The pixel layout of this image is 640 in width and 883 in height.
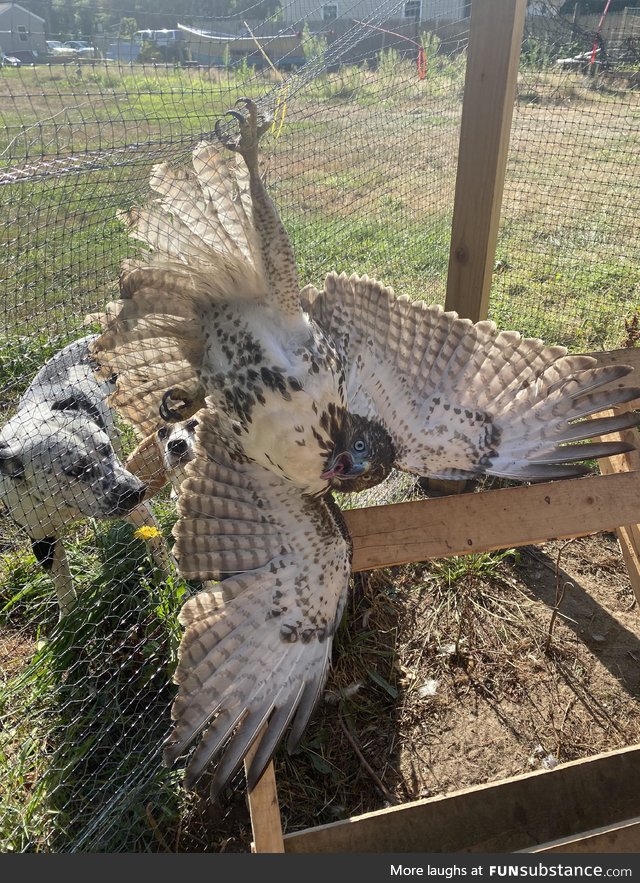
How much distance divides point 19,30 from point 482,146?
1789 millimetres

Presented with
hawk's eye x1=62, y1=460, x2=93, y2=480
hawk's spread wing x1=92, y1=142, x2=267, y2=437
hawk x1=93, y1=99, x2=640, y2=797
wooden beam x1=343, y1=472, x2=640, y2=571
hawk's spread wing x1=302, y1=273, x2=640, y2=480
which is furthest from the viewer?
hawk's eye x1=62, y1=460, x2=93, y2=480

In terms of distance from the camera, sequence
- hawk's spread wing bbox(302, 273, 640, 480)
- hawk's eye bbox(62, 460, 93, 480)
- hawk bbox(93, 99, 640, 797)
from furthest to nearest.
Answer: hawk's eye bbox(62, 460, 93, 480)
hawk's spread wing bbox(302, 273, 640, 480)
hawk bbox(93, 99, 640, 797)

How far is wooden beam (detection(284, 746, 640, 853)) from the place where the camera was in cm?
195

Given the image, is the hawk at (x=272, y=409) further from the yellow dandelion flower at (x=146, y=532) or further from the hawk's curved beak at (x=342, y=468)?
the yellow dandelion flower at (x=146, y=532)

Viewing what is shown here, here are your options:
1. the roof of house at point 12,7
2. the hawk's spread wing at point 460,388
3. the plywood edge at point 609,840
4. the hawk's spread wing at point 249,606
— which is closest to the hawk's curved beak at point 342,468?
the hawk's spread wing at point 249,606

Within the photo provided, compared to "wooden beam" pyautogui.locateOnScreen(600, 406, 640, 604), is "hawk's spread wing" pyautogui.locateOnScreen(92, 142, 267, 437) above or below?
above

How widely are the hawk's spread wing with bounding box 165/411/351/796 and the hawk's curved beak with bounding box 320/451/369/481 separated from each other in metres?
0.12

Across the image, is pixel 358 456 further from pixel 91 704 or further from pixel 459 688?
pixel 91 704

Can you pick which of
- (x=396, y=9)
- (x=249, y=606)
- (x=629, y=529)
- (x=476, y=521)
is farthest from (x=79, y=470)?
(x=396, y=9)

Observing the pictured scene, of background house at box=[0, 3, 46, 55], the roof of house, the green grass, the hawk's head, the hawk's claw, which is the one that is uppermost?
the roof of house

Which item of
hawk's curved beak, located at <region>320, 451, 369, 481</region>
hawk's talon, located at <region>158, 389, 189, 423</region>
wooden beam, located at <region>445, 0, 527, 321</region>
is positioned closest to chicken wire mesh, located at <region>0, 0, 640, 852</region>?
hawk's talon, located at <region>158, 389, 189, 423</region>

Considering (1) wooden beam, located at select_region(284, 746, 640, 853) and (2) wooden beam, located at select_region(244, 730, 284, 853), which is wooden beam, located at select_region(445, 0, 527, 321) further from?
(2) wooden beam, located at select_region(244, 730, 284, 853)

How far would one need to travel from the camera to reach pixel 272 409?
2258mm

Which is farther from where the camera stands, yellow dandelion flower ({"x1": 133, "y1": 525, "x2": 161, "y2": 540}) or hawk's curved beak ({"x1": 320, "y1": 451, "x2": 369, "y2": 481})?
yellow dandelion flower ({"x1": 133, "y1": 525, "x2": 161, "y2": 540})
